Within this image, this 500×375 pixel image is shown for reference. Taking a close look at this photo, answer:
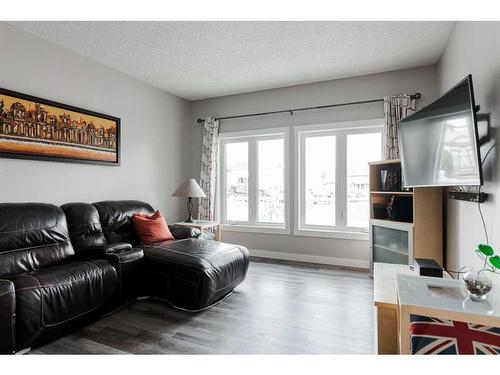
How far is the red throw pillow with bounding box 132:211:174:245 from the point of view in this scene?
3289 millimetres

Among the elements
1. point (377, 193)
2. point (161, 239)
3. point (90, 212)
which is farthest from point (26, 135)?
point (377, 193)

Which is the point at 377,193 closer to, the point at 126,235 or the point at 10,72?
the point at 126,235

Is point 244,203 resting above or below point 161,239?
above

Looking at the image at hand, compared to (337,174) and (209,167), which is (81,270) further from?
(337,174)

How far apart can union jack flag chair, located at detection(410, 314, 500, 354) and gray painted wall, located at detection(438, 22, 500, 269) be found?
673mm

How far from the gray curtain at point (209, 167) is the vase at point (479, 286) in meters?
3.87

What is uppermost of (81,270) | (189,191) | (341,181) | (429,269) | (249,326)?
(341,181)

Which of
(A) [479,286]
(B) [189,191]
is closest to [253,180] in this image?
(B) [189,191]

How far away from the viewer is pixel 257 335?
2137mm

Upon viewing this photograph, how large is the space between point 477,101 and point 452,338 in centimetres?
170

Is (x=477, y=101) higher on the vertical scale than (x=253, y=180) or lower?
higher

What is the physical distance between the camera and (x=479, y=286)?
120 cm
